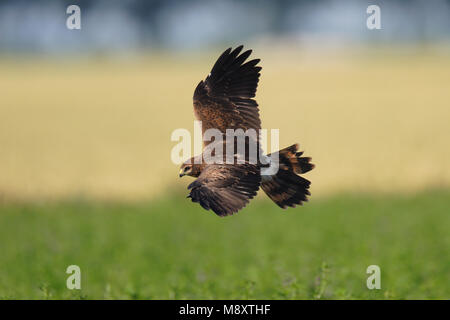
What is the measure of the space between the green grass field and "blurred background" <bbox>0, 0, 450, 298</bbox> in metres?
0.04

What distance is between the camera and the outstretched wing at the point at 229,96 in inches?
185

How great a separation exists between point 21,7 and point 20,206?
99.9 m

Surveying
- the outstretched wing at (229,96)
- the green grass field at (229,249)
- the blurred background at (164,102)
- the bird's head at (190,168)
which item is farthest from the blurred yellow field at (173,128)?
the bird's head at (190,168)

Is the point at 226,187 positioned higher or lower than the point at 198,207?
lower

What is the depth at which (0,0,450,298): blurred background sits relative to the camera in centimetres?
912

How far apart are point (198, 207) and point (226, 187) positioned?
11.6m

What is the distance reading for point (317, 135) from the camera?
2553 centimetres

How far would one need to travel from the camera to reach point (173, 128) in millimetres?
28953

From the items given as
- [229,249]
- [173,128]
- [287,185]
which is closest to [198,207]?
[229,249]

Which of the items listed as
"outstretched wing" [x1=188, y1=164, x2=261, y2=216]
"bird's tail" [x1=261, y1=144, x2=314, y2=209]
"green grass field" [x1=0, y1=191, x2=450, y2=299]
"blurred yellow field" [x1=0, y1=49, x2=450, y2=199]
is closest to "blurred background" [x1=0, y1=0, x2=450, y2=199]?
"blurred yellow field" [x1=0, y1=49, x2=450, y2=199]

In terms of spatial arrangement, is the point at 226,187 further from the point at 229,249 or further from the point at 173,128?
the point at 173,128

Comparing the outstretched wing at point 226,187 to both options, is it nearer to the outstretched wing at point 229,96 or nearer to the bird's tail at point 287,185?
the bird's tail at point 287,185

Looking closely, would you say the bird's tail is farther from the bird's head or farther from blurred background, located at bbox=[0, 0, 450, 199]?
blurred background, located at bbox=[0, 0, 450, 199]
